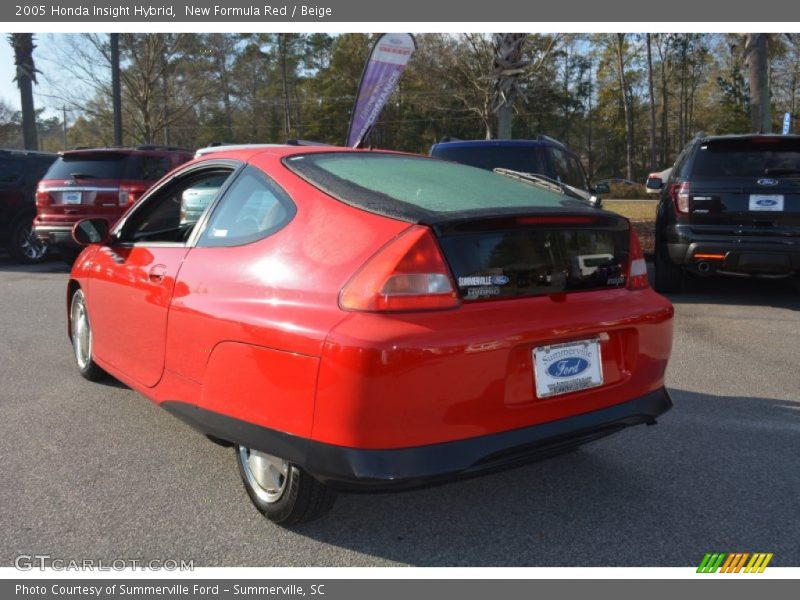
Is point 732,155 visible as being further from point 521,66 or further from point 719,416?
point 521,66

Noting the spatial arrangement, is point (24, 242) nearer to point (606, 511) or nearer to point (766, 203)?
point (766, 203)

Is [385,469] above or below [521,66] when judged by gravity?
below

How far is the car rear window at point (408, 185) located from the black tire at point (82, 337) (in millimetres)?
2442

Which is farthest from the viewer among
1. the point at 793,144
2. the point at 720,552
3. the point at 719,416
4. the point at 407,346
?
the point at 793,144

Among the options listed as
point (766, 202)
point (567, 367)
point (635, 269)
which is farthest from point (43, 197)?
point (567, 367)

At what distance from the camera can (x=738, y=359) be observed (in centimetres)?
534

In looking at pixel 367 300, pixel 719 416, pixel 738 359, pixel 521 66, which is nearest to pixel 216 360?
pixel 367 300

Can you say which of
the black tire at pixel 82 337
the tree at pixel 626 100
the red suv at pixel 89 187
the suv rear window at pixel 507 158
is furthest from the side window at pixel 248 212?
the tree at pixel 626 100

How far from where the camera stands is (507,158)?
7.87 metres

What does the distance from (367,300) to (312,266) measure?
1.00 feet

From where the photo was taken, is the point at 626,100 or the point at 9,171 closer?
the point at 9,171

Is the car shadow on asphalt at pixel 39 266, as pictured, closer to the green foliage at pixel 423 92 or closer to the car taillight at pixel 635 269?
the car taillight at pixel 635 269

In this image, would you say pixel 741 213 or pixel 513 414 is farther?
pixel 741 213

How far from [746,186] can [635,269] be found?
4.73 metres
